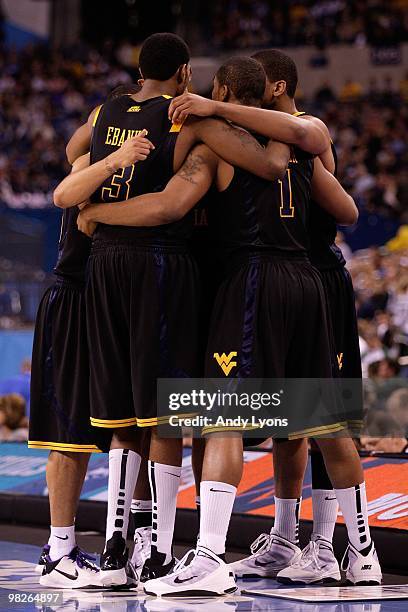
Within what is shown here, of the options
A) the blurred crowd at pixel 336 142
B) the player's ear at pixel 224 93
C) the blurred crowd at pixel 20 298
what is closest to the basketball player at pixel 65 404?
the player's ear at pixel 224 93

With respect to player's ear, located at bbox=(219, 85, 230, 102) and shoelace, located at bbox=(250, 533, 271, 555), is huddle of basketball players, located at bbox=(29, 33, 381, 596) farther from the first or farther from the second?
shoelace, located at bbox=(250, 533, 271, 555)

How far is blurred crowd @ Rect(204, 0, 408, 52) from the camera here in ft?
76.3

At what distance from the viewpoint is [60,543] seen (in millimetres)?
4734

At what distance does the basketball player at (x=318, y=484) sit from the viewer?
4.54 meters

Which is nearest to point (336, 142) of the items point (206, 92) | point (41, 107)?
point (206, 92)

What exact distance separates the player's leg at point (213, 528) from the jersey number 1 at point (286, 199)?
3.40 ft

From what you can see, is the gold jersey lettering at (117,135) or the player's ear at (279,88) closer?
the gold jersey lettering at (117,135)

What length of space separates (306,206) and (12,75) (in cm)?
2154

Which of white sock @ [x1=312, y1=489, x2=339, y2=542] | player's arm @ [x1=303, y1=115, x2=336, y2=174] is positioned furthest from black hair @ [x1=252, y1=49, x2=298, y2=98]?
white sock @ [x1=312, y1=489, x2=339, y2=542]

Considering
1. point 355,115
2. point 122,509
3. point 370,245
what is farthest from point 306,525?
point 355,115

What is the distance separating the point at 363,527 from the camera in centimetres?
482

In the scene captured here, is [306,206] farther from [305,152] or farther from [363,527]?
[363,527]

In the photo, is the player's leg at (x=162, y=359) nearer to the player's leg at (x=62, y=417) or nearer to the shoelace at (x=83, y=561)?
the shoelace at (x=83, y=561)

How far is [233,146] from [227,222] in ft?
1.19
